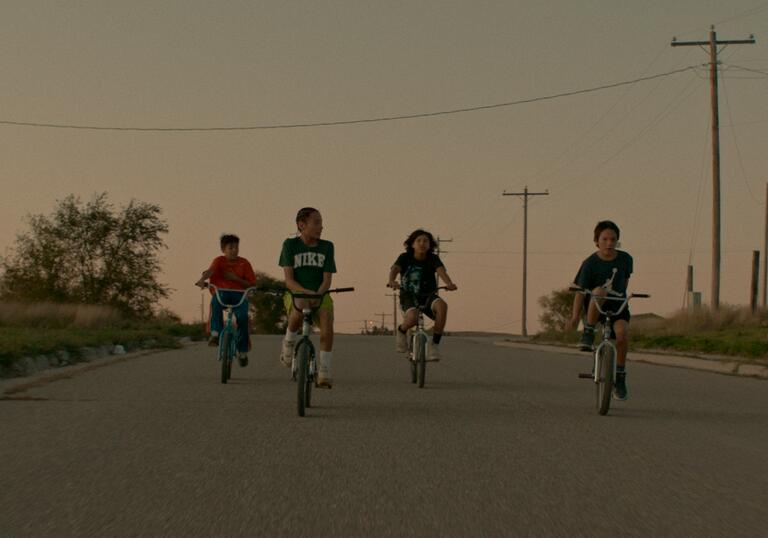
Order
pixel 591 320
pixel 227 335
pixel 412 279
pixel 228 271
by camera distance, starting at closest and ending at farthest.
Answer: pixel 591 320 < pixel 227 335 < pixel 412 279 < pixel 228 271

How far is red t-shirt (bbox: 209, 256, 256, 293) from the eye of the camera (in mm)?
14500

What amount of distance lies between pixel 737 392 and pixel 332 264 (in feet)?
19.2

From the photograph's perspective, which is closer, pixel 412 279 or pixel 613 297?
pixel 613 297

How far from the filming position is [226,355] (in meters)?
13.9

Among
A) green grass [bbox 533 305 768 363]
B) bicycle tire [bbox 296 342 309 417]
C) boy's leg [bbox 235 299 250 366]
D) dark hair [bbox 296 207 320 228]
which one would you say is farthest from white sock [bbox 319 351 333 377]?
green grass [bbox 533 305 768 363]

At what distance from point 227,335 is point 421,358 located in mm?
2517

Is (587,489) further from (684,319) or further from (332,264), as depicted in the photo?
(684,319)

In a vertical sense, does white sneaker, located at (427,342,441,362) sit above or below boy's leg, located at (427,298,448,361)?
below

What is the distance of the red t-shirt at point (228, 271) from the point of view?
14500 mm

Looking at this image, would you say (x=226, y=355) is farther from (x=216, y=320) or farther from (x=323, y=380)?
(x=323, y=380)

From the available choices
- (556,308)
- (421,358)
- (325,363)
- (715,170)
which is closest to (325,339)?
(325,363)

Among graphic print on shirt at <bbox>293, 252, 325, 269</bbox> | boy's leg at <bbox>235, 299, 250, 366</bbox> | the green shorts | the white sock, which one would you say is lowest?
the white sock

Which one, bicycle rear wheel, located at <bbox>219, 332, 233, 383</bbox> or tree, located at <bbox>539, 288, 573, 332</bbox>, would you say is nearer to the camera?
bicycle rear wheel, located at <bbox>219, 332, 233, 383</bbox>

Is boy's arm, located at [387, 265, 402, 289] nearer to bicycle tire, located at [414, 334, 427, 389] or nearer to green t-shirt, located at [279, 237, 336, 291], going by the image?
bicycle tire, located at [414, 334, 427, 389]
